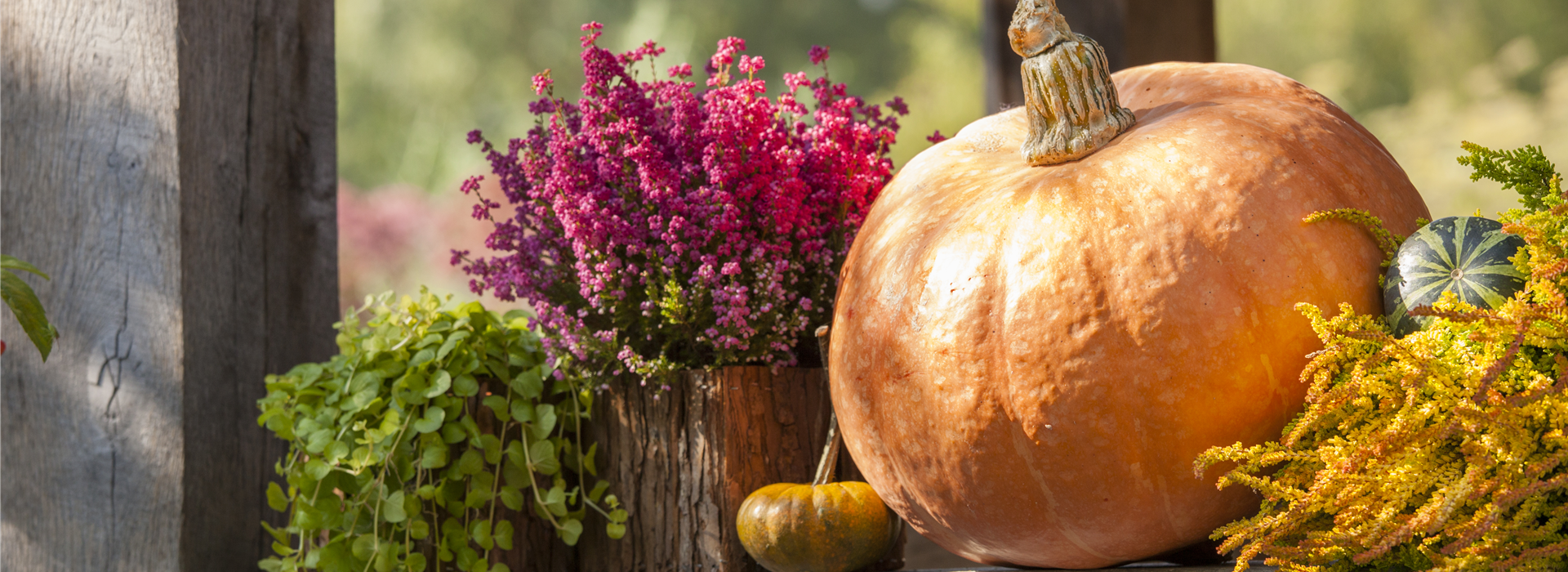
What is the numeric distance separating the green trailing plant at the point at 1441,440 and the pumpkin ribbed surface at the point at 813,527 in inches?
19.7

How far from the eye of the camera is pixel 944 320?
1131 mm

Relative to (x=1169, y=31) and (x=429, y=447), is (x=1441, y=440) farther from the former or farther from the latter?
(x=1169, y=31)

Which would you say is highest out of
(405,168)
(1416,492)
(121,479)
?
(405,168)

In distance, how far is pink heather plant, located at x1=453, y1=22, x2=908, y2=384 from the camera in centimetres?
141

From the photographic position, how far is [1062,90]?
4.00 feet

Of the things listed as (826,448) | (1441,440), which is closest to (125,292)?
(826,448)

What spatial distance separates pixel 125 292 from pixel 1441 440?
1.84 meters

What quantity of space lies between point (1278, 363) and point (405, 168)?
7.59m

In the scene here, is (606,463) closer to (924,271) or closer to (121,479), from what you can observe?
(924,271)

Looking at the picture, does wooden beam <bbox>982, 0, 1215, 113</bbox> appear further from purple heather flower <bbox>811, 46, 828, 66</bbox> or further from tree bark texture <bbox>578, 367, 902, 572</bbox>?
tree bark texture <bbox>578, 367, 902, 572</bbox>

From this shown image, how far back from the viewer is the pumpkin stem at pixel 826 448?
4.63 feet

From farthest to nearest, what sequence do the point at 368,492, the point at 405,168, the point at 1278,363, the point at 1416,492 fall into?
the point at 405,168 < the point at 368,492 < the point at 1278,363 < the point at 1416,492

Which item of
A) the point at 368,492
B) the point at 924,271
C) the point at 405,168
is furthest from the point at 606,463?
the point at 405,168

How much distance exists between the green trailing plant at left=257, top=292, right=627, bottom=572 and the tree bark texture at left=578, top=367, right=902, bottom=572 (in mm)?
49
